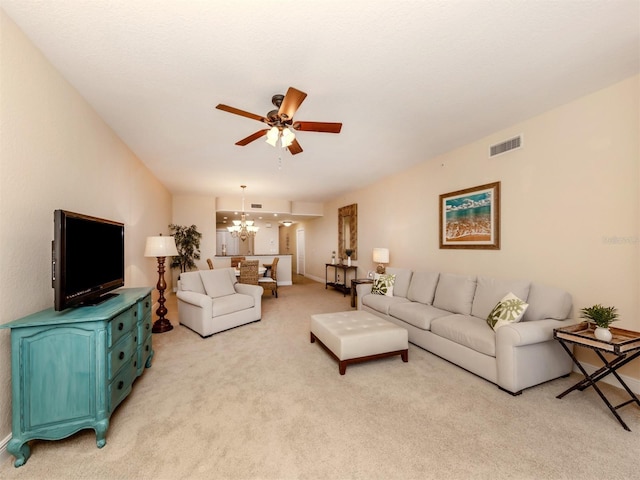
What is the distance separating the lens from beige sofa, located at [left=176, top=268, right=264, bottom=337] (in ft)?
12.5

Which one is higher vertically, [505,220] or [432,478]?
[505,220]

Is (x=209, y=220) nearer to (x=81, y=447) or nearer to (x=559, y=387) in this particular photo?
(x=81, y=447)

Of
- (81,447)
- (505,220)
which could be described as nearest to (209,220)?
(81,447)

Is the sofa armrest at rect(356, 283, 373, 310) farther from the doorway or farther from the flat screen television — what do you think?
the doorway

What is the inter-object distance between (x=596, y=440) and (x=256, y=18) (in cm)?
351

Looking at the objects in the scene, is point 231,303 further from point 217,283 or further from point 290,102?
point 290,102

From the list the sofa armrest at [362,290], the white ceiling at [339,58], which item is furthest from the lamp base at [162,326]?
the sofa armrest at [362,290]

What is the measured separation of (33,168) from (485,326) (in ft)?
13.5

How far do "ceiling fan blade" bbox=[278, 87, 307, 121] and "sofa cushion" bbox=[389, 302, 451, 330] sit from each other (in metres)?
2.70

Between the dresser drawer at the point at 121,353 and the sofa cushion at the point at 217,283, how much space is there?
2.07 metres

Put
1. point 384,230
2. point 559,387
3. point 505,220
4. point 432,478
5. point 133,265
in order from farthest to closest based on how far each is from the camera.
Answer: point 384,230 → point 133,265 → point 505,220 → point 559,387 → point 432,478

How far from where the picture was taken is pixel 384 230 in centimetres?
580

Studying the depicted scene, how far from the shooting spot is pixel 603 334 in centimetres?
203

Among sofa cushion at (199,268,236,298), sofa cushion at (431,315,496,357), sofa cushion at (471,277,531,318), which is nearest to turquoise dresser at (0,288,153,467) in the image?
sofa cushion at (199,268,236,298)
